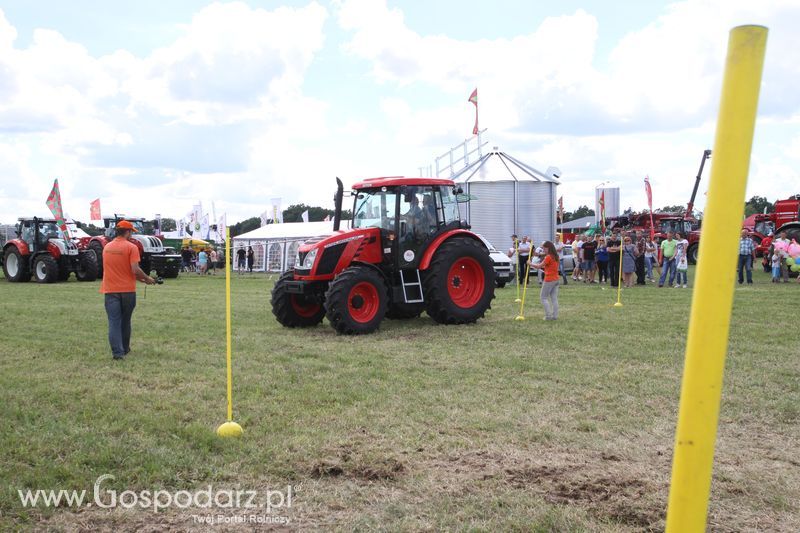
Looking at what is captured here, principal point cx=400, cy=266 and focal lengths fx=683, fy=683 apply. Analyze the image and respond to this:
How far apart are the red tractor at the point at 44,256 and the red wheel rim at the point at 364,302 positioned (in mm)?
17844

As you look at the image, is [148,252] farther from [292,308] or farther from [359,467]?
[359,467]

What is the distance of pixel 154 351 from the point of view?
29.1 feet

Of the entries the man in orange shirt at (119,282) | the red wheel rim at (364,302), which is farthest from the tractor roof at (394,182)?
the man in orange shirt at (119,282)

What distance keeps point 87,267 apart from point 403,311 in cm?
1773

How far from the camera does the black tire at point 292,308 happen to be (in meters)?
11.2

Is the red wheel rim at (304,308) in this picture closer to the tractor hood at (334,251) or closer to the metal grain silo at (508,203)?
the tractor hood at (334,251)

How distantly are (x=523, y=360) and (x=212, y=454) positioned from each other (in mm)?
4396

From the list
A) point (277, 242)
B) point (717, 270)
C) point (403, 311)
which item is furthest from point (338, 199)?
point (277, 242)

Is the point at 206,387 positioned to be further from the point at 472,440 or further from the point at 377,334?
the point at 377,334

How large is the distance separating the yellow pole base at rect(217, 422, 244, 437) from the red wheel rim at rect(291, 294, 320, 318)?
20.1 ft

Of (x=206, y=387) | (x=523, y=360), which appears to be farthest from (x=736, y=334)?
(x=206, y=387)

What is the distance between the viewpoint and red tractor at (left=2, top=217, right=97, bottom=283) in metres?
24.7

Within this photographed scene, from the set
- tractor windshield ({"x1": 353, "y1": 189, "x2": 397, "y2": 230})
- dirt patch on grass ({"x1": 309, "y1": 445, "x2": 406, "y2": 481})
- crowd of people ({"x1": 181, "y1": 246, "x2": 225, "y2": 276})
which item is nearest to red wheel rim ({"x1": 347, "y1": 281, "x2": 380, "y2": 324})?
tractor windshield ({"x1": 353, "y1": 189, "x2": 397, "y2": 230})

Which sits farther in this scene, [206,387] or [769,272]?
[769,272]
